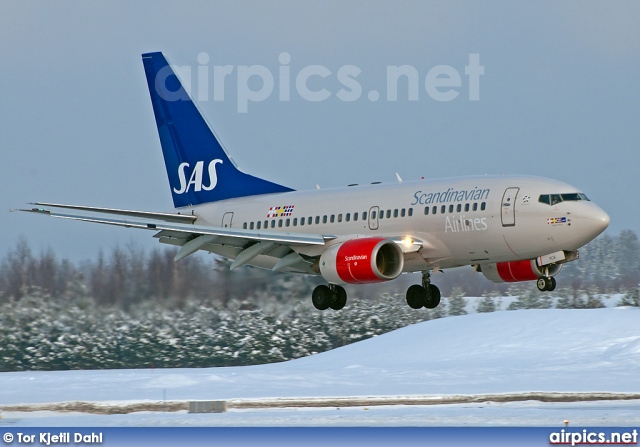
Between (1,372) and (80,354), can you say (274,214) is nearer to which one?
(80,354)

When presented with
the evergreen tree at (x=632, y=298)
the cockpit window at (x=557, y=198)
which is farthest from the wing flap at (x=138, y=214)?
the evergreen tree at (x=632, y=298)

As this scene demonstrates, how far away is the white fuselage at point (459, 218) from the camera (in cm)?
3691

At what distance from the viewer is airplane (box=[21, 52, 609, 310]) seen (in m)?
37.2

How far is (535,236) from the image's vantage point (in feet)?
121

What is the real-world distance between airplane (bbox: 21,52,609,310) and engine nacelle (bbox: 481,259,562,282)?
1.6 inches

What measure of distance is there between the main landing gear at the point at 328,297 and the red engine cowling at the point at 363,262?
1770 mm

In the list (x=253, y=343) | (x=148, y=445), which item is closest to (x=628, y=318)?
(x=253, y=343)

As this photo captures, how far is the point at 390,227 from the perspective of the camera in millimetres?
39469

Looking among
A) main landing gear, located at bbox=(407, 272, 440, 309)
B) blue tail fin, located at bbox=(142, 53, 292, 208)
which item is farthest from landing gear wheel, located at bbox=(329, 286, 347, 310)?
blue tail fin, located at bbox=(142, 53, 292, 208)

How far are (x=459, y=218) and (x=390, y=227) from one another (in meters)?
2.45

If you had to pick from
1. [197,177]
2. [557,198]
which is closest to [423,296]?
[557,198]

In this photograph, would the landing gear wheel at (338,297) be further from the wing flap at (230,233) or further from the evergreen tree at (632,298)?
the evergreen tree at (632,298)

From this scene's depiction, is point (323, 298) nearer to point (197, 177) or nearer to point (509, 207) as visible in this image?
point (509, 207)

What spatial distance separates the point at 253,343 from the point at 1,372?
54.9 feet
